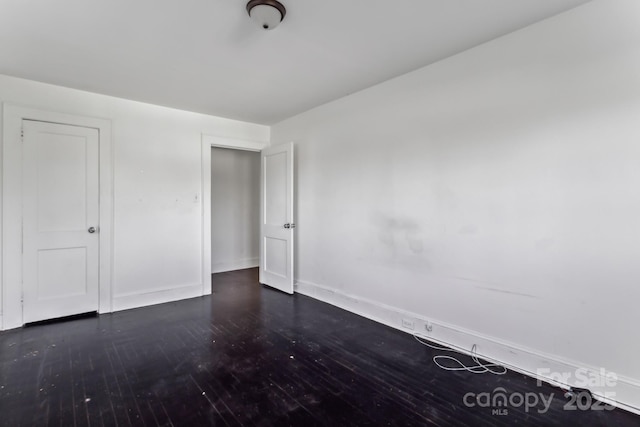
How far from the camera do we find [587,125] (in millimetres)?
2066

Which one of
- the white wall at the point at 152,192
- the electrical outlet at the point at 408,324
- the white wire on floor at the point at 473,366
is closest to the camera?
the white wire on floor at the point at 473,366

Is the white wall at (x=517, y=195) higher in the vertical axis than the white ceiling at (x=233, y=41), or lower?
lower

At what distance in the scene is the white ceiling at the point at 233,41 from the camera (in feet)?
6.74

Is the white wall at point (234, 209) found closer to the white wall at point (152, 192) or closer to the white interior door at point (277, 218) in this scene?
the white interior door at point (277, 218)

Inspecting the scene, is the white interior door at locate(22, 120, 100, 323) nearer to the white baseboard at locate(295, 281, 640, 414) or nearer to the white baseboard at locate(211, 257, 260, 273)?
the white baseboard at locate(211, 257, 260, 273)

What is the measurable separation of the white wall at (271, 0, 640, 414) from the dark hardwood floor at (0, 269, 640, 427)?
1.24 ft

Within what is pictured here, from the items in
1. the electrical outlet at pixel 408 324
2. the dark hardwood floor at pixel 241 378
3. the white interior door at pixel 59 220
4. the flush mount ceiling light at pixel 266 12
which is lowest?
the dark hardwood floor at pixel 241 378

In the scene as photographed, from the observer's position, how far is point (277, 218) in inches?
181

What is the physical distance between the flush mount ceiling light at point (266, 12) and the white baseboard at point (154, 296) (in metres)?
3.46

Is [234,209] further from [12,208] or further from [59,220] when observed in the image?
[12,208]

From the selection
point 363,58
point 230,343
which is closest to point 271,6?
point 363,58

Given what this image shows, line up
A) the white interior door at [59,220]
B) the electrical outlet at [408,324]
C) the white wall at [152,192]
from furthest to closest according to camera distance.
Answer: the white wall at [152,192] < the white interior door at [59,220] < the electrical outlet at [408,324]

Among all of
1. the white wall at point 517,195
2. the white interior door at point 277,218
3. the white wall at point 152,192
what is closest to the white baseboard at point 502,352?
the white wall at point 517,195

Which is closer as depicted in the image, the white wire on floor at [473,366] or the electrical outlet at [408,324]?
the white wire on floor at [473,366]
